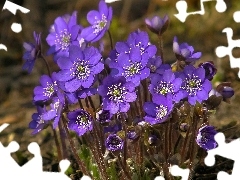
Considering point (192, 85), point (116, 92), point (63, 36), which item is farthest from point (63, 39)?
point (192, 85)

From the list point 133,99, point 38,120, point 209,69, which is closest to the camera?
point 133,99

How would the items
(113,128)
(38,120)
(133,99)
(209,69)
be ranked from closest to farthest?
(133,99) < (209,69) < (113,128) < (38,120)

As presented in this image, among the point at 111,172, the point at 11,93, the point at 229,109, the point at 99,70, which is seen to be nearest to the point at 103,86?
the point at 99,70

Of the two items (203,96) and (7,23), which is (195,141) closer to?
(203,96)

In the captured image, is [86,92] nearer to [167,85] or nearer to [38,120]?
[167,85]

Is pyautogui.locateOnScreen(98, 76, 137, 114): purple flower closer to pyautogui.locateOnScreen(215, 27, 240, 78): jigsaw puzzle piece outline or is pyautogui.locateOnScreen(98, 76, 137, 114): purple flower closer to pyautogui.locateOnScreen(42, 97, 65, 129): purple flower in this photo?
pyautogui.locateOnScreen(42, 97, 65, 129): purple flower

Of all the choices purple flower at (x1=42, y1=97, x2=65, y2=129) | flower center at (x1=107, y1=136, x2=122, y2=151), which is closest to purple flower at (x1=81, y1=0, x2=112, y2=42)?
purple flower at (x1=42, y1=97, x2=65, y2=129)

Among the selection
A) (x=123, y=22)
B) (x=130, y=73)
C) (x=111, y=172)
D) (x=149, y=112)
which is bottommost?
(x=111, y=172)
